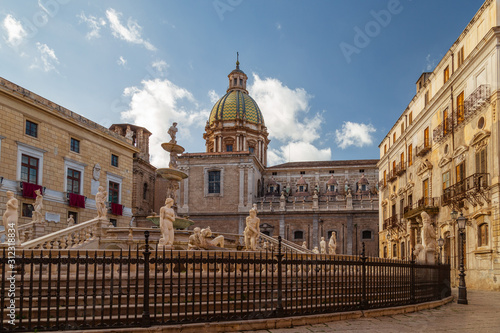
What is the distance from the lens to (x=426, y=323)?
32.3 ft

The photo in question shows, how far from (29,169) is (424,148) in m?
23.4

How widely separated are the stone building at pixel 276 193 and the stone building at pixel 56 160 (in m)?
17.8

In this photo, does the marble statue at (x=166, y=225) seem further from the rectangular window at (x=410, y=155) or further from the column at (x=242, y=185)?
the column at (x=242, y=185)

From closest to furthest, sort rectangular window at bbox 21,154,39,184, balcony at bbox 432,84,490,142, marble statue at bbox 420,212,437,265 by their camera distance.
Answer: marble statue at bbox 420,212,437,265
balcony at bbox 432,84,490,142
rectangular window at bbox 21,154,39,184

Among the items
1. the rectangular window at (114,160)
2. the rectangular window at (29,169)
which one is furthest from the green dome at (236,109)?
the rectangular window at (29,169)

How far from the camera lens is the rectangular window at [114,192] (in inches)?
1332

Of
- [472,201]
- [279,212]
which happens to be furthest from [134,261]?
[279,212]

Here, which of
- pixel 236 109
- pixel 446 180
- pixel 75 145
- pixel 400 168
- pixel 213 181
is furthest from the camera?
pixel 236 109

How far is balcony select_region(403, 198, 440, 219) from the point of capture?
2738 centimetres

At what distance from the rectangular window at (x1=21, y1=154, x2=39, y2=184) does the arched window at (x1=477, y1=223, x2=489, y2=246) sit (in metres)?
23.3

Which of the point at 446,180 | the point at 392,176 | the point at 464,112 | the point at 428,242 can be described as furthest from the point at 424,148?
the point at 428,242

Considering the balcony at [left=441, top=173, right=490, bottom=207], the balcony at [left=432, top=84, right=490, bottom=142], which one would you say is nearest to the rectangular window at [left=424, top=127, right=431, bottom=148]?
the balcony at [left=432, top=84, right=490, bottom=142]

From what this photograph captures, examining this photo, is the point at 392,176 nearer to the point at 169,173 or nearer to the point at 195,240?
the point at 169,173

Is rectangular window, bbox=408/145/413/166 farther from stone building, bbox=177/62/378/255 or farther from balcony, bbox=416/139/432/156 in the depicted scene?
stone building, bbox=177/62/378/255
